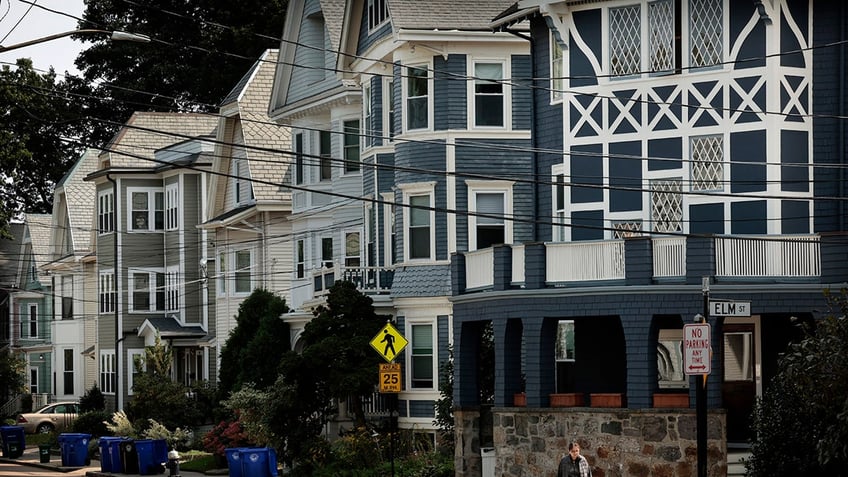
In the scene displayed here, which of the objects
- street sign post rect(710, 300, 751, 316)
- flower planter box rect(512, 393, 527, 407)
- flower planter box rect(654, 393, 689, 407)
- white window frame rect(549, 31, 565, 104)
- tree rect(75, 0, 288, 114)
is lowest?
flower planter box rect(512, 393, 527, 407)

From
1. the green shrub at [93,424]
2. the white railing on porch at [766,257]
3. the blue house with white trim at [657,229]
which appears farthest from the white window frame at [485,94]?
the green shrub at [93,424]

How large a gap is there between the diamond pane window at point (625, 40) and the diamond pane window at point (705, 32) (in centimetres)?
115

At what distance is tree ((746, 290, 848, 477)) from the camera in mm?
22484

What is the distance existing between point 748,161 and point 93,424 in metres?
34.6

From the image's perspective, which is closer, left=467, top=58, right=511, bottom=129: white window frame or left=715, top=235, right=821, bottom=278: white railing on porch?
left=715, top=235, right=821, bottom=278: white railing on porch

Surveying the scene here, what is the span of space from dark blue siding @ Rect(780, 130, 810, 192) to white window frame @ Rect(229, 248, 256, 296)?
88.7 ft

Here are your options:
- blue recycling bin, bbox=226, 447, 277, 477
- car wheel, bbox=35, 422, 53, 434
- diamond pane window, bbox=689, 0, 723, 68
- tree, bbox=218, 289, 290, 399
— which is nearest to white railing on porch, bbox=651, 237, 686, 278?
diamond pane window, bbox=689, 0, 723, 68

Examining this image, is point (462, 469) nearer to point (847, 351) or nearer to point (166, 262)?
point (847, 351)

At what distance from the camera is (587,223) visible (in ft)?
108

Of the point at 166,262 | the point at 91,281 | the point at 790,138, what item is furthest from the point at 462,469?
the point at 91,281

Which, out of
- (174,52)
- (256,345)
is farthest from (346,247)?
(174,52)

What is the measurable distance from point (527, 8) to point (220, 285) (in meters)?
26.8

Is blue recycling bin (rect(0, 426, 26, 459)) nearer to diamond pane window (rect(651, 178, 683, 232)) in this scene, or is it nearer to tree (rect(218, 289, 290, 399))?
tree (rect(218, 289, 290, 399))

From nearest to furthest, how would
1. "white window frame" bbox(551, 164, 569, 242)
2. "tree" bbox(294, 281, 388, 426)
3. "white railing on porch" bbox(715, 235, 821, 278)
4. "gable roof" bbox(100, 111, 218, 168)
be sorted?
"white railing on porch" bbox(715, 235, 821, 278), "white window frame" bbox(551, 164, 569, 242), "tree" bbox(294, 281, 388, 426), "gable roof" bbox(100, 111, 218, 168)
